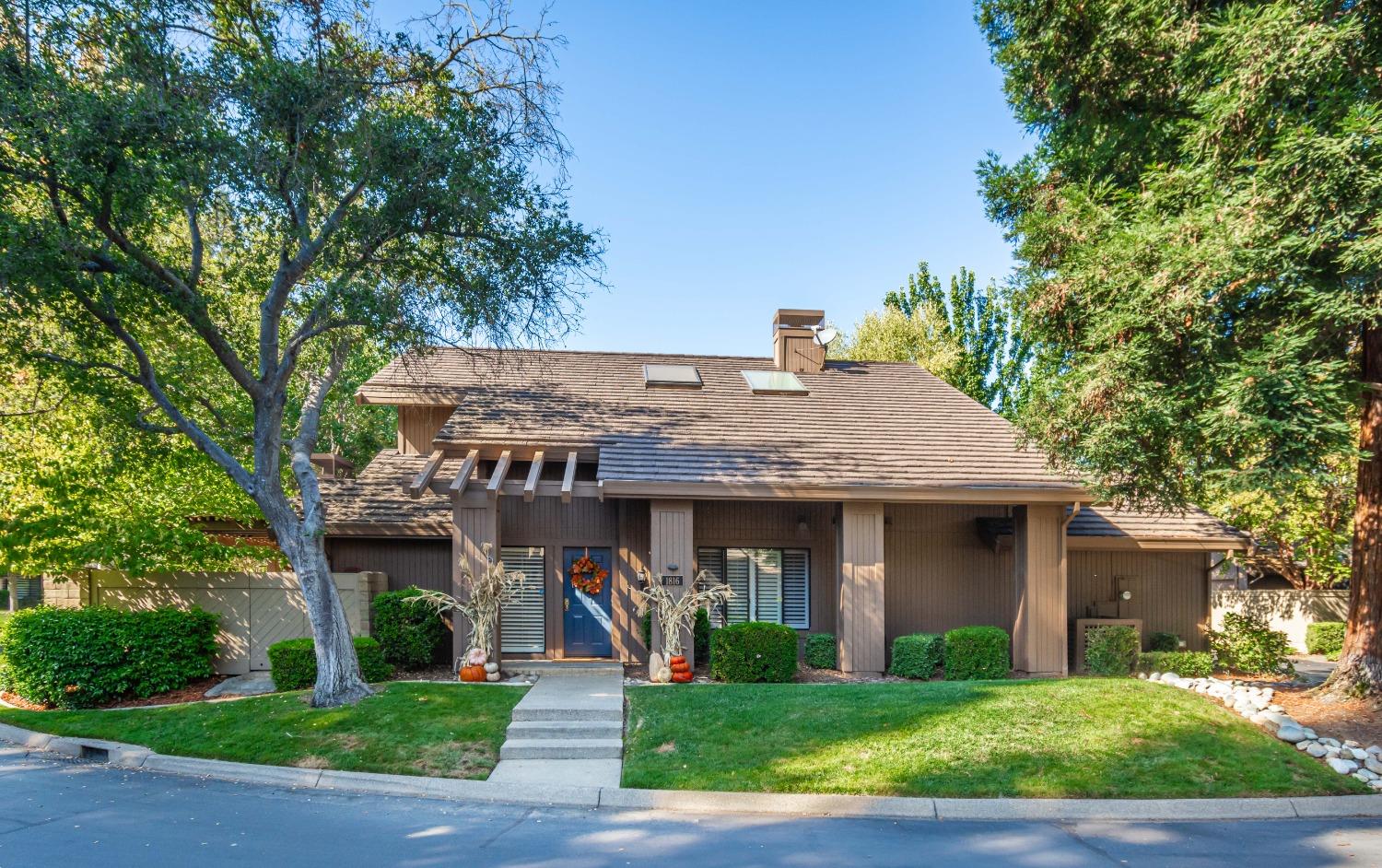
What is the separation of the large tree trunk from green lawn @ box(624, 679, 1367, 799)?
168cm

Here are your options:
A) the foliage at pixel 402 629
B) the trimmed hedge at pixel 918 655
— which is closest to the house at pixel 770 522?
the trimmed hedge at pixel 918 655

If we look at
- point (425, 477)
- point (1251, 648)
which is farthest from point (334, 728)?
point (1251, 648)

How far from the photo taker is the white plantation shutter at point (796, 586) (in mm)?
14281

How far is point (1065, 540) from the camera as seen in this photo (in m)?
13.0

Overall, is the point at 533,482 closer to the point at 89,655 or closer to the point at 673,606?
the point at 673,606

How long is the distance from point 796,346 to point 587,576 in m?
7.11

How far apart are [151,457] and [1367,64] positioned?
50.6ft

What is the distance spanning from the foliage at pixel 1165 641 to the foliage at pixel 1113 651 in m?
1.59

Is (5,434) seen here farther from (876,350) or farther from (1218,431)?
(876,350)

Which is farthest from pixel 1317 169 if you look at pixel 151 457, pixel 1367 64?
pixel 151 457

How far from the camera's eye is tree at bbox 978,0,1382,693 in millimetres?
7660

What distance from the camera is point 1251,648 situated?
13.0 meters

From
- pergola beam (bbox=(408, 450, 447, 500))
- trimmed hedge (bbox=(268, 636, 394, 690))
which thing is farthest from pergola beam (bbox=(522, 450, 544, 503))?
trimmed hedge (bbox=(268, 636, 394, 690))

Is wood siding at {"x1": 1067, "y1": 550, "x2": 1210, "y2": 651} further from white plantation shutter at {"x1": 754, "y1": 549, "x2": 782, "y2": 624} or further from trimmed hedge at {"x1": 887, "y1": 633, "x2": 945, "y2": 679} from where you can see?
white plantation shutter at {"x1": 754, "y1": 549, "x2": 782, "y2": 624}
